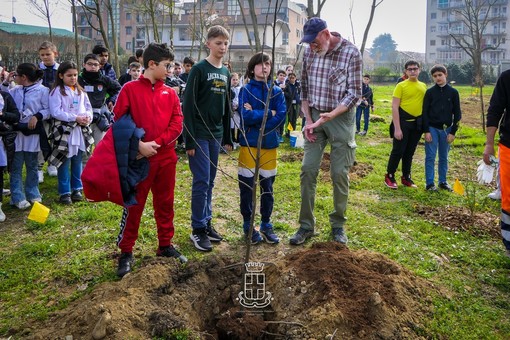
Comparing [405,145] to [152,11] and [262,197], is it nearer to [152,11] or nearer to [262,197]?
[262,197]

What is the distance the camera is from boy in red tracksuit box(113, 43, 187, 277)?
3979mm

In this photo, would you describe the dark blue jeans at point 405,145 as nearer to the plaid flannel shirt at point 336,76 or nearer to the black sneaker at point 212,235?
the plaid flannel shirt at point 336,76

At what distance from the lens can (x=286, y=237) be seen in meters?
5.17

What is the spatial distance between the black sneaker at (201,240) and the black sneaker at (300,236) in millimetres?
885

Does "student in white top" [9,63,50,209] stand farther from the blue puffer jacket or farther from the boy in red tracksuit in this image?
the blue puffer jacket

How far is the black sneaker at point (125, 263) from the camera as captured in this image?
4094 millimetres

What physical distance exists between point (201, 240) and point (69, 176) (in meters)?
2.80

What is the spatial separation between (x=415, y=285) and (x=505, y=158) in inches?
63.7

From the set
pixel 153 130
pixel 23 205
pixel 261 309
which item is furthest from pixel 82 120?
pixel 261 309

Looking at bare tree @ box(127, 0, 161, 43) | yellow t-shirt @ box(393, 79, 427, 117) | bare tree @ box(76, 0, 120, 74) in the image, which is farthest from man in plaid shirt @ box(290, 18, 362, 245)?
bare tree @ box(127, 0, 161, 43)

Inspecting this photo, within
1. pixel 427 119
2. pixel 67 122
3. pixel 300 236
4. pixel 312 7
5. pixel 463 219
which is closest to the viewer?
pixel 300 236

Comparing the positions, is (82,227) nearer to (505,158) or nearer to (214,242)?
(214,242)

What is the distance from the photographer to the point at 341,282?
11.5 feet

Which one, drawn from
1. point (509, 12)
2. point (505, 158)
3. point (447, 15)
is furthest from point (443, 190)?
point (447, 15)
